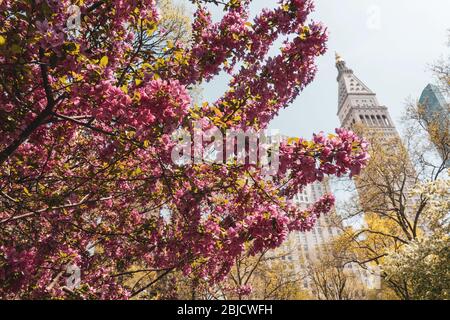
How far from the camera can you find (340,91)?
110 metres

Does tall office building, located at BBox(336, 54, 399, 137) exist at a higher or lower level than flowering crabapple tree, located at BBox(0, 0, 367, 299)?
higher

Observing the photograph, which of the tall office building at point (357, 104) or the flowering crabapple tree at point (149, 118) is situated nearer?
the flowering crabapple tree at point (149, 118)

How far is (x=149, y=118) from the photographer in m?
3.39

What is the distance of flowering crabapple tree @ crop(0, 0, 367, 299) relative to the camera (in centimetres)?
341

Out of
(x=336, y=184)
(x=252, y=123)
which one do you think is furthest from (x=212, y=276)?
(x=336, y=184)

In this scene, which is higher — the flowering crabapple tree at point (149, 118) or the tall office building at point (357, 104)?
the tall office building at point (357, 104)

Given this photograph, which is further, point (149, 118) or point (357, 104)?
point (357, 104)

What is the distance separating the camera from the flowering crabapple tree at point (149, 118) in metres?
3.41

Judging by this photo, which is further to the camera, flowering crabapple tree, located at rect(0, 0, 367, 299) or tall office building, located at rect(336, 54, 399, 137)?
tall office building, located at rect(336, 54, 399, 137)
